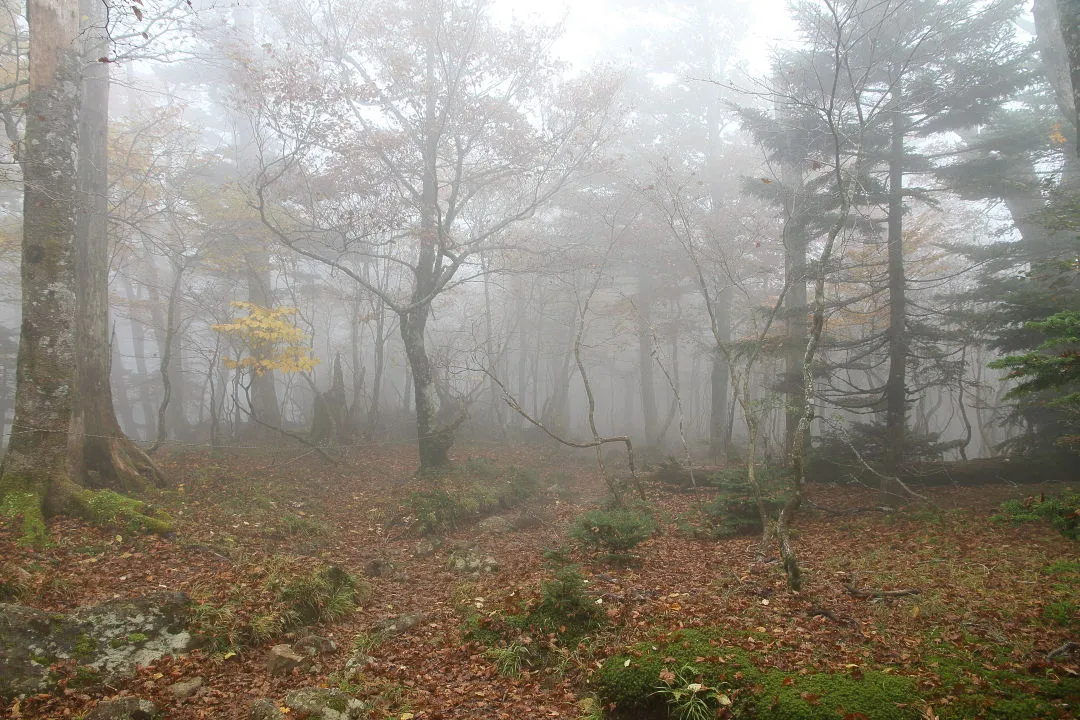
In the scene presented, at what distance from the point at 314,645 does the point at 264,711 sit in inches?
47.3

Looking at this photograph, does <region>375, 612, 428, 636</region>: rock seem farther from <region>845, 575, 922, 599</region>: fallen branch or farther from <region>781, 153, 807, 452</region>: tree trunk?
<region>781, 153, 807, 452</region>: tree trunk

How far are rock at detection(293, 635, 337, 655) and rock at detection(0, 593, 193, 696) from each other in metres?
0.92

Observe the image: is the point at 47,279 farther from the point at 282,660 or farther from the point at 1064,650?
the point at 1064,650

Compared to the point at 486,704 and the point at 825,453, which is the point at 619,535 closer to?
the point at 486,704

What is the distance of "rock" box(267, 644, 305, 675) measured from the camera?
5.05m

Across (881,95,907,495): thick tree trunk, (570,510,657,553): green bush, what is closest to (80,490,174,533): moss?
(570,510,657,553): green bush

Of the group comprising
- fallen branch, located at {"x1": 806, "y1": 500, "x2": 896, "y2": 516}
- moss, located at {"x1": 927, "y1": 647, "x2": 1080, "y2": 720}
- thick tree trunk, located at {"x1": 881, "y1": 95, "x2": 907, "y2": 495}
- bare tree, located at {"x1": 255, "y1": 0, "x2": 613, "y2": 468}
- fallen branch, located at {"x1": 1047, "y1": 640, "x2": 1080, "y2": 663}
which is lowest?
moss, located at {"x1": 927, "y1": 647, "x2": 1080, "y2": 720}

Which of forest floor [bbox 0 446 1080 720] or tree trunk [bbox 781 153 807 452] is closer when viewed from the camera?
forest floor [bbox 0 446 1080 720]

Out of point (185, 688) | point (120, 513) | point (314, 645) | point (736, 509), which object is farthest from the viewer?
point (736, 509)

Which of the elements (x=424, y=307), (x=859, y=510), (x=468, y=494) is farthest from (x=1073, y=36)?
(x=424, y=307)

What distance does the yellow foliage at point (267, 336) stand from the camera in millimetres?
11727

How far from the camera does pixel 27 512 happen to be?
6.83 m

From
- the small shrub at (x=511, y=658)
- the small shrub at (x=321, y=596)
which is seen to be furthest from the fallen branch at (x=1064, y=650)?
the small shrub at (x=321, y=596)

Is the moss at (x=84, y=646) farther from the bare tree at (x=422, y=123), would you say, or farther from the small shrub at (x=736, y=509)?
the bare tree at (x=422, y=123)
